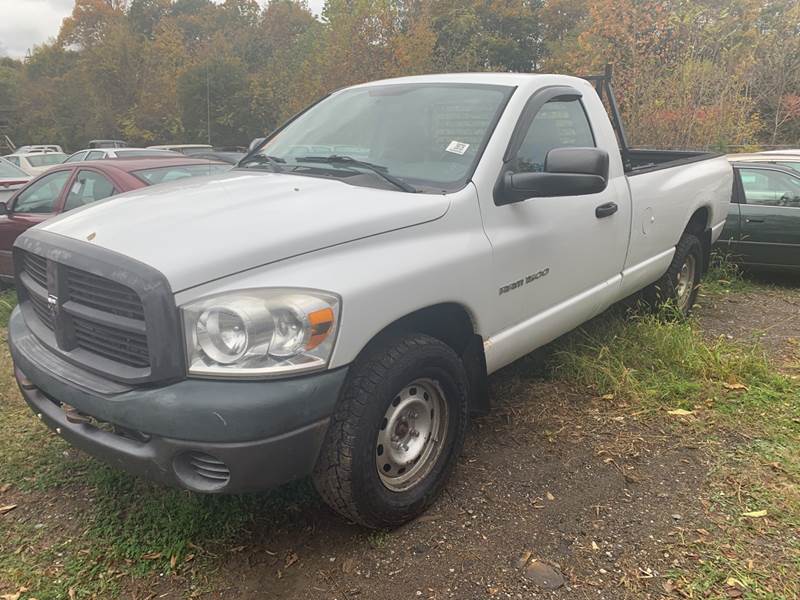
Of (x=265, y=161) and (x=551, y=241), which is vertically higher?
(x=265, y=161)

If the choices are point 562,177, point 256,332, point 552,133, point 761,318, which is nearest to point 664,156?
point 761,318

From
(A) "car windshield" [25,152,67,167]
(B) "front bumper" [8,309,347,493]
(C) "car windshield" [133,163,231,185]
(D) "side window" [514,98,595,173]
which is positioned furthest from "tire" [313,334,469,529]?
(A) "car windshield" [25,152,67,167]

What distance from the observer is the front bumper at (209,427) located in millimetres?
2109

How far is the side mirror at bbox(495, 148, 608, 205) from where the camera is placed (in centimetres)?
290

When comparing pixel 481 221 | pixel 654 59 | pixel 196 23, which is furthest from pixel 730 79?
pixel 196 23

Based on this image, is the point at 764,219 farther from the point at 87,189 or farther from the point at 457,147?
the point at 87,189

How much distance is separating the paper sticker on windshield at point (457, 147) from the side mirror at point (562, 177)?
24 cm

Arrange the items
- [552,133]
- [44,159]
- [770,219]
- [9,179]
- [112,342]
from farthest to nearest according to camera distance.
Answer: [44,159]
[9,179]
[770,219]
[552,133]
[112,342]

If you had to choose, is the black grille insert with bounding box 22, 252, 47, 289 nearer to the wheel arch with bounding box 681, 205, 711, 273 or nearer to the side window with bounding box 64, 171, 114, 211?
the side window with bounding box 64, 171, 114, 211

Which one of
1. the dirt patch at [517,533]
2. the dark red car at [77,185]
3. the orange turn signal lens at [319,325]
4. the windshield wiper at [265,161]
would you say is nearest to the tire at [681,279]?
the dirt patch at [517,533]

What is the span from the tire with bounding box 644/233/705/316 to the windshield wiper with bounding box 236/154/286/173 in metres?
3.15

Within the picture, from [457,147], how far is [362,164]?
469 millimetres

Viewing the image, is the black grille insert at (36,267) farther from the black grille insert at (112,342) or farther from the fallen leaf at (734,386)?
the fallen leaf at (734,386)

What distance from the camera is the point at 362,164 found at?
316cm
